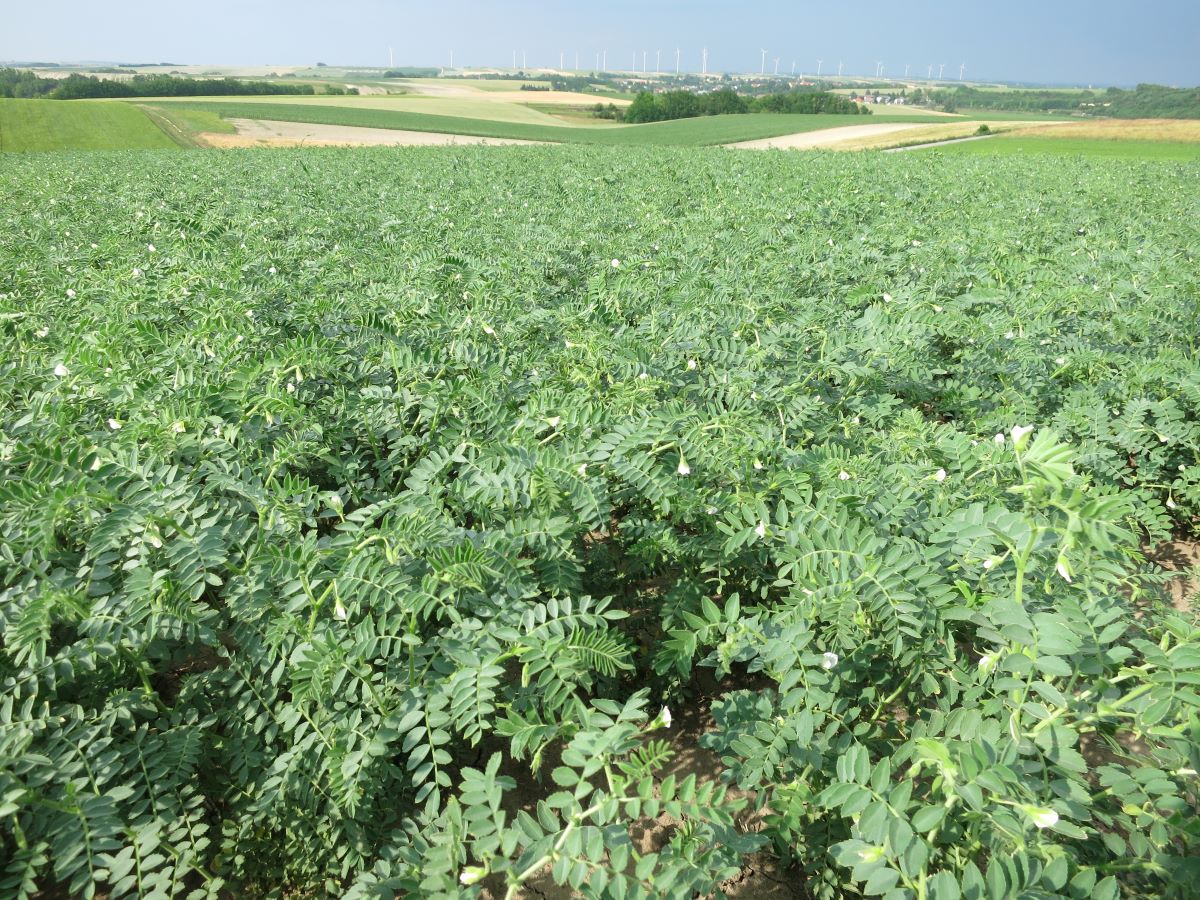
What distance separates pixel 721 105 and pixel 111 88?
6259 cm

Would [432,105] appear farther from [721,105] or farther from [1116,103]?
[1116,103]

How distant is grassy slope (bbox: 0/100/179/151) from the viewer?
107 feet

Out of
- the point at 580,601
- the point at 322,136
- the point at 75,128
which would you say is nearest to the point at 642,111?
the point at 322,136

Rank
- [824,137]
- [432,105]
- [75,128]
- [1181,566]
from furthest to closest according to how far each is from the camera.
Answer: [432,105], [824,137], [75,128], [1181,566]

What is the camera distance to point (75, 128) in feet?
120

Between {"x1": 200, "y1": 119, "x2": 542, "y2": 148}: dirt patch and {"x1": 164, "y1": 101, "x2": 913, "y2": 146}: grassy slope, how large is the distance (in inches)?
90.7

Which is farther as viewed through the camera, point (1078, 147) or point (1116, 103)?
point (1116, 103)

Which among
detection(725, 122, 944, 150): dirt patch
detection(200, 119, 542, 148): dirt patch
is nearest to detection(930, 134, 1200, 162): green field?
detection(725, 122, 944, 150): dirt patch

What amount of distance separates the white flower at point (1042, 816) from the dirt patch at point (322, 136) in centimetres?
3879

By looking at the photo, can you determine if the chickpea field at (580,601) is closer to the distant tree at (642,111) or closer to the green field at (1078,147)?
the green field at (1078,147)

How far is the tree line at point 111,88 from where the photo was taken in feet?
202

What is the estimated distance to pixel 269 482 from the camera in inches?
106

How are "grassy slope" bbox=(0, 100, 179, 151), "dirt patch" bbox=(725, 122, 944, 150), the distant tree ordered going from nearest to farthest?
"grassy slope" bbox=(0, 100, 179, 151) < "dirt patch" bbox=(725, 122, 944, 150) < the distant tree

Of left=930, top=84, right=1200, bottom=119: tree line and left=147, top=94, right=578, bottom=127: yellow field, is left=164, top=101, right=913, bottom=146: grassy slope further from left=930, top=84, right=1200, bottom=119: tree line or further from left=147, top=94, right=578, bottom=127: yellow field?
left=930, top=84, right=1200, bottom=119: tree line
